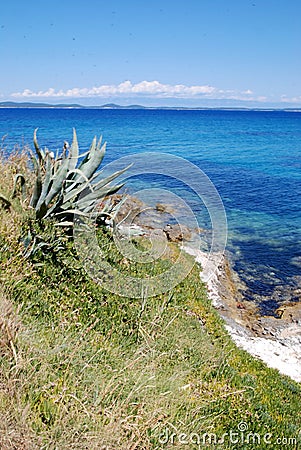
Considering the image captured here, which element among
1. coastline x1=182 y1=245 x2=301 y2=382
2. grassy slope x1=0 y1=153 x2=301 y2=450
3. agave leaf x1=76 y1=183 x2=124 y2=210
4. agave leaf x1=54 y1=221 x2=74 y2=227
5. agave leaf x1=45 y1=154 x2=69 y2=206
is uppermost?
agave leaf x1=45 y1=154 x2=69 y2=206

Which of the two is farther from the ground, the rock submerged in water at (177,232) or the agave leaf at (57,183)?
the agave leaf at (57,183)

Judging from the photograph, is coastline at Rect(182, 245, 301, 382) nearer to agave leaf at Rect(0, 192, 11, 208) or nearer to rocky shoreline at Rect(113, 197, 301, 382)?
rocky shoreline at Rect(113, 197, 301, 382)

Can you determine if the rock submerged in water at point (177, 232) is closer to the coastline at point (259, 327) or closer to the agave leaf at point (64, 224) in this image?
the coastline at point (259, 327)

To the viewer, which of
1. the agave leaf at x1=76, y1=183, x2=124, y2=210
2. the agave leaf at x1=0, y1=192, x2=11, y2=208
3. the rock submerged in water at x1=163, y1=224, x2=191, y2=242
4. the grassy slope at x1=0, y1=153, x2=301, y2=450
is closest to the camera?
the grassy slope at x1=0, y1=153, x2=301, y2=450

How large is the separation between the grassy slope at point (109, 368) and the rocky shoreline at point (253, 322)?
120 centimetres

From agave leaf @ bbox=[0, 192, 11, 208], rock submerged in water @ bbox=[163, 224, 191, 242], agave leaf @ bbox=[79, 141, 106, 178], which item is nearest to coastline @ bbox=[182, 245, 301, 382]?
rock submerged in water @ bbox=[163, 224, 191, 242]

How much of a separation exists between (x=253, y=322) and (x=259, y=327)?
0.28 meters

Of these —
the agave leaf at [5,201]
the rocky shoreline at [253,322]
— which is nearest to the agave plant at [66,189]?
the agave leaf at [5,201]

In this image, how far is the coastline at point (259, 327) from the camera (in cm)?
784

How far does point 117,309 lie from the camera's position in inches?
211

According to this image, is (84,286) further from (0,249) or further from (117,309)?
(0,249)

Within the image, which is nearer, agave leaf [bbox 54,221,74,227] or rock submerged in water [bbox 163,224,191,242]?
agave leaf [bbox 54,221,74,227]

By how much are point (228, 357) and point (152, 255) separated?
2662mm

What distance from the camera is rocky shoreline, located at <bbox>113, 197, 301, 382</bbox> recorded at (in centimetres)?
791
